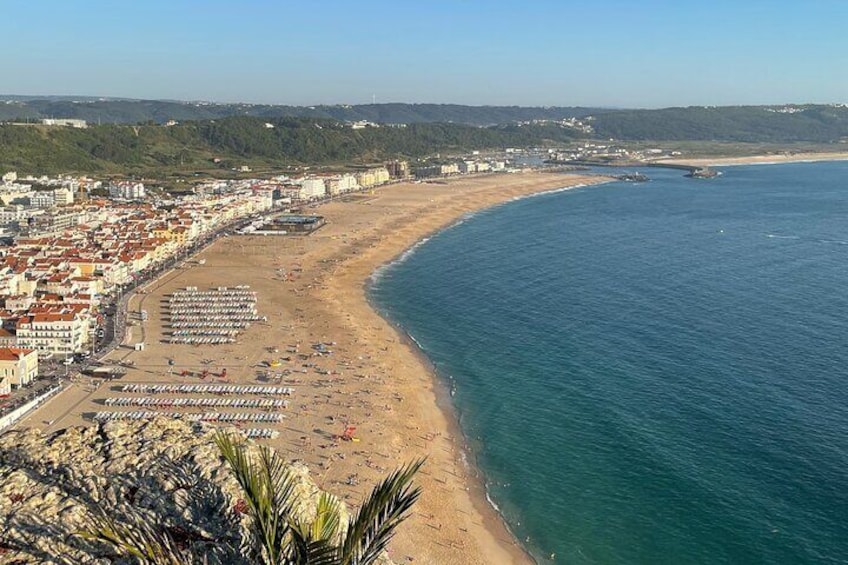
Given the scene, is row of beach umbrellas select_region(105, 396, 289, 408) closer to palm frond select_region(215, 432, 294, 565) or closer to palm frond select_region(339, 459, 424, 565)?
palm frond select_region(215, 432, 294, 565)

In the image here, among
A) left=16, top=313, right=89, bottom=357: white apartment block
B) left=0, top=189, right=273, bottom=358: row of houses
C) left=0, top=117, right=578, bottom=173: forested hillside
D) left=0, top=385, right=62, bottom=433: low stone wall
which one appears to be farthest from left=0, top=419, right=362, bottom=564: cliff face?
left=0, top=117, right=578, bottom=173: forested hillside

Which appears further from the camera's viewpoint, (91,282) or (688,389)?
(91,282)

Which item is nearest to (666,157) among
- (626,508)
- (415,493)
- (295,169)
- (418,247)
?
(295,169)

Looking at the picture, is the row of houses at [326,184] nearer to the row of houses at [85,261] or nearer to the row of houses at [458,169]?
the row of houses at [458,169]

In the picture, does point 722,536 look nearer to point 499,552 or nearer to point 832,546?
point 832,546

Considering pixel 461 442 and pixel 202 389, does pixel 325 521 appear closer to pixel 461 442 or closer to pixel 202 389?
pixel 461 442

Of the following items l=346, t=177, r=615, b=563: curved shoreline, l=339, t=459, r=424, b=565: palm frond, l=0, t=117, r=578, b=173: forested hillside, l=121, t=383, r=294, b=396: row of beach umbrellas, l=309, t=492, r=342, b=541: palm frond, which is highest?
l=339, t=459, r=424, b=565: palm frond

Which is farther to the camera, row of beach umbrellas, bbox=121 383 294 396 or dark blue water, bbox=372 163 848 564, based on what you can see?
row of beach umbrellas, bbox=121 383 294 396
